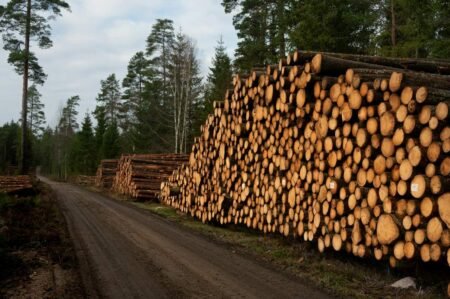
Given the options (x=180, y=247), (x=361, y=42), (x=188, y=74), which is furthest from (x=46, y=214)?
(x=188, y=74)

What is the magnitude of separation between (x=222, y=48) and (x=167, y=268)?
3397 centimetres

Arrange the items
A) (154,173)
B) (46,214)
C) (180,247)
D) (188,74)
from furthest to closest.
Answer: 1. (188,74)
2. (154,173)
3. (46,214)
4. (180,247)

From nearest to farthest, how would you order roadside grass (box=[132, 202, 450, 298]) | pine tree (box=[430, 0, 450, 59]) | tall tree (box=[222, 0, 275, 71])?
1. roadside grass (box=[132, 202, 450, 298])
2. pine tree (box=[430, 0, 450, 59])
3. tall tree (box=[222, 0, 275, 71])

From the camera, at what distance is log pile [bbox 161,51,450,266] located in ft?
19.5

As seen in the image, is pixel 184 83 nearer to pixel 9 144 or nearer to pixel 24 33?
pixel 24 33

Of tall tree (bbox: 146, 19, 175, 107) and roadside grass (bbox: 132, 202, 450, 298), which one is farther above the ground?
tall tree (bbox: 146, 19, 175, 107)

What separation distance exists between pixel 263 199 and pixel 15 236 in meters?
5.37

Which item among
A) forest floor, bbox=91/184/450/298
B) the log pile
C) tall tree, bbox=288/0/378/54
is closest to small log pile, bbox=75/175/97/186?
tall tree, bbox=288/0/378/54

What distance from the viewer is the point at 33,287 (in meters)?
6.29

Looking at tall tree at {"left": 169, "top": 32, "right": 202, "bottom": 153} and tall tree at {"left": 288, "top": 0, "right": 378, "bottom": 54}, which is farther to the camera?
tall tree at {"left": 169, "top": 32, "right": 202, "bottom": 153}

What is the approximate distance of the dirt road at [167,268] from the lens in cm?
623

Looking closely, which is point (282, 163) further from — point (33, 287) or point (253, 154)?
point (33, 287)

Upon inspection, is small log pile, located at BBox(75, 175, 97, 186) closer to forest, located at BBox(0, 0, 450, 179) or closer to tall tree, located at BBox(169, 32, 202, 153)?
forest, located at BBox(0, 0, 450, 179)

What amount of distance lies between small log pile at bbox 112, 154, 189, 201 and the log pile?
33.1 feet
